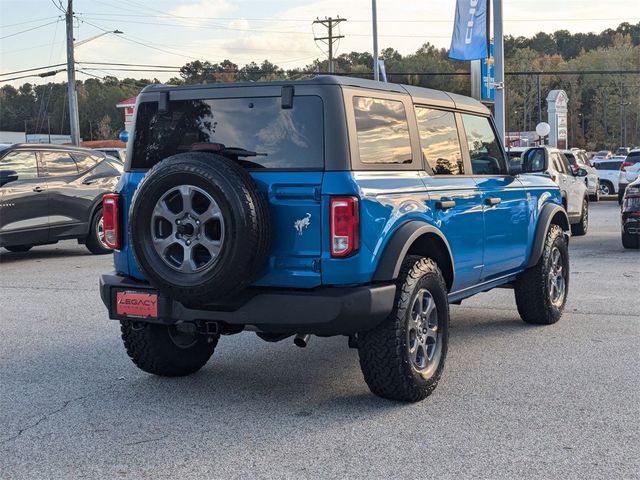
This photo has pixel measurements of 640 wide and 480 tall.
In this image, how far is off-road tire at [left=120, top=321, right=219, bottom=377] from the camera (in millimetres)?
5590

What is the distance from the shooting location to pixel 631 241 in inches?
518

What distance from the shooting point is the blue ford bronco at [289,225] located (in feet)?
15.2

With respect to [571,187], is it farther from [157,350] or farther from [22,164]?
[157,350]

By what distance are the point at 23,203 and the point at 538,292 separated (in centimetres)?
814

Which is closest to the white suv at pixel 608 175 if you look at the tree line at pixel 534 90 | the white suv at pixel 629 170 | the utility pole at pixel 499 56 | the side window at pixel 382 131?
the white suv at pixel 629 170

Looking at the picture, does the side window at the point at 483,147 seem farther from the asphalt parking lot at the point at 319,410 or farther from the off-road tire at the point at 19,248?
the off-road tire at the point at 19,248

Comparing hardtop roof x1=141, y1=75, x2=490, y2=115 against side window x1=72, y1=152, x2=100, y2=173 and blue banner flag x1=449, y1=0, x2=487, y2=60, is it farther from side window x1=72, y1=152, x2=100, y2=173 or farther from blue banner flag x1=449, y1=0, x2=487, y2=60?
blue banner flag x1=449, y1=0, x2=487, y2=60

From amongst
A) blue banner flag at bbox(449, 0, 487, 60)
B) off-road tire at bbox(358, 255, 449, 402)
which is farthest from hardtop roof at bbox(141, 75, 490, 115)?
blue banner flag at bbox(449, 0, 487, 60)

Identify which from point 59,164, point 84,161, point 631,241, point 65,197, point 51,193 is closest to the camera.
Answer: point 51,193

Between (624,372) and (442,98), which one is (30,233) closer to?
(442,98)

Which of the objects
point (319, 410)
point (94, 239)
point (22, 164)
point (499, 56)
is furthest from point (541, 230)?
point (499, 56)

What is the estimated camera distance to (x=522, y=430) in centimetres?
451

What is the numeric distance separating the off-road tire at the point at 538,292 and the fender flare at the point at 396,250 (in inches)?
101

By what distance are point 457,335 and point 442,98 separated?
2.17 meters
